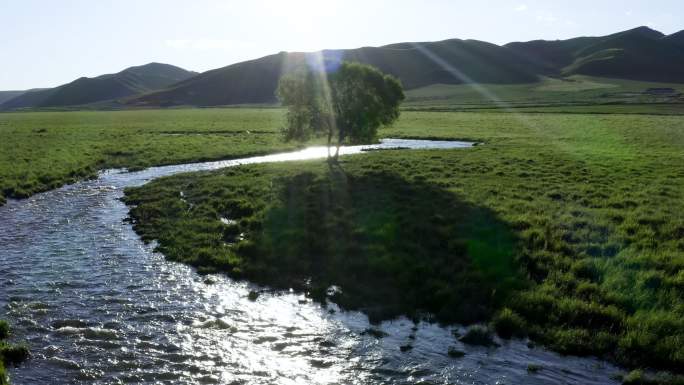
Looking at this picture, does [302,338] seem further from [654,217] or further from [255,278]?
[654,217]

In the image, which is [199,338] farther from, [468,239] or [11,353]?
[468,239]

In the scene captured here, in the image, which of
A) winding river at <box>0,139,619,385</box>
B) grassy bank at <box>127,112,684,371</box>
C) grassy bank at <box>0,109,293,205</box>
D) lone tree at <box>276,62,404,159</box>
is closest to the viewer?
winding river at <box>0,139,619,385</box>

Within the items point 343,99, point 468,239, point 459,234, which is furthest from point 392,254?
point 343,99

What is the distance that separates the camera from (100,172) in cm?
4378

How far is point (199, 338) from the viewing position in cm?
1348

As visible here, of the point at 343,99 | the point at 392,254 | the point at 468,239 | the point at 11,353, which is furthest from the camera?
the point at 343,99

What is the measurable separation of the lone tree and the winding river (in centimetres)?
2593

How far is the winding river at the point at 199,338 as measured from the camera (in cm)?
1166

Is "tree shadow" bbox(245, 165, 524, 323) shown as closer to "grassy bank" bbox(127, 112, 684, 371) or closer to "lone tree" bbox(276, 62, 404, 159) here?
"grassy bank" bbox(127, 112, 684, 371)

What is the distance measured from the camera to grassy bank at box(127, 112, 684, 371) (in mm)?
14195

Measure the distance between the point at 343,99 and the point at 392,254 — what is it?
25.9m

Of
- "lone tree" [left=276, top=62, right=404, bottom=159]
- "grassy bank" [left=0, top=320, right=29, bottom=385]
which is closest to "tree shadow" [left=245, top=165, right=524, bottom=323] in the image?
"grassy bank" [left=0, top=320, right=29, bottom=385]

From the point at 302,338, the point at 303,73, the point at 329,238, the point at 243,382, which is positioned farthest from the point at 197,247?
the point at 303,73

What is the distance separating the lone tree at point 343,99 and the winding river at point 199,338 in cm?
2593
